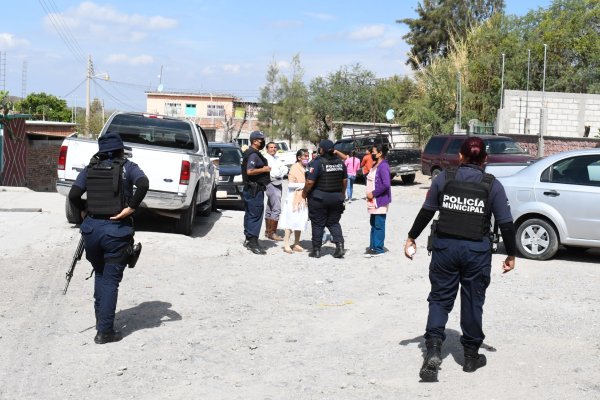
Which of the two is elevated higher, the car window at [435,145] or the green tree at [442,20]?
the green tree at [442,20]

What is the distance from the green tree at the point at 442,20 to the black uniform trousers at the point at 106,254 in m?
61.6

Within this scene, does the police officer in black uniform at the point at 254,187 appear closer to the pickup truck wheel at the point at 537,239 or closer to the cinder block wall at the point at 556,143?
the pickup truck wheel at the point at 537,239

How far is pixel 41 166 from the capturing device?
24125 mm

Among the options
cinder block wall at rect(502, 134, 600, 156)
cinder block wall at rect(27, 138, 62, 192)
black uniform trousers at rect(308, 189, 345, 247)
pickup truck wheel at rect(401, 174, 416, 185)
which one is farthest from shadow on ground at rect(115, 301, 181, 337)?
pickup truck wheel at rect(401, 174, 416, 185)

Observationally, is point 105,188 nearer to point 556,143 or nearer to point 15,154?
point 15,154

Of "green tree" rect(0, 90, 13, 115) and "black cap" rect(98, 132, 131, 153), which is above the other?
"green tree" rect(0, 90, 13, 115)

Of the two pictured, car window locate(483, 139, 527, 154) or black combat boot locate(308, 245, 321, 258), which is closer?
black combat boot locate(308, 245, 321, 258)

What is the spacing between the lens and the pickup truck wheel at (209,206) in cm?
1549

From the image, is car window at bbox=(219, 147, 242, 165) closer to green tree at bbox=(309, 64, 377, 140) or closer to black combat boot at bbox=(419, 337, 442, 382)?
black combat boot at bbox=(419, 337, 442, 382)

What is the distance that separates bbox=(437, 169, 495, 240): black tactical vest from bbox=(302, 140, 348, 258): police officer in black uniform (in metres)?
5.40

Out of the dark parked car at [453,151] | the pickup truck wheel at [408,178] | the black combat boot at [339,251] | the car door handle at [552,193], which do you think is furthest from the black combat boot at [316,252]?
the pickup truck wheel at [408,178]

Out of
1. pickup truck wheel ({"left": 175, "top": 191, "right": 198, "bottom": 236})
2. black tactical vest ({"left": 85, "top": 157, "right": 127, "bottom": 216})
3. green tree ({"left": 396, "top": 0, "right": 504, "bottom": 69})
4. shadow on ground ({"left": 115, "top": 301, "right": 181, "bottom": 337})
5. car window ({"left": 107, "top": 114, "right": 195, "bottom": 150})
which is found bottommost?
shadow on ground ({"left": 115, "top": 301, "right": 181, "bottom": 337})

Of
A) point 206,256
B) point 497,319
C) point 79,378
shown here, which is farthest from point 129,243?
point 206,256

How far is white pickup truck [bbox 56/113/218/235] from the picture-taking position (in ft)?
39.8
